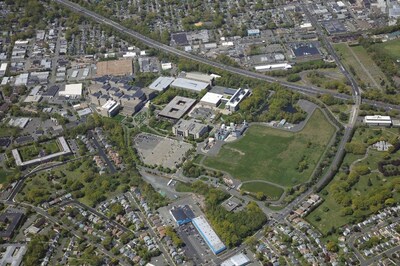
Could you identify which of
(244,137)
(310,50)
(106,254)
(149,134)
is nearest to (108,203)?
(106,254)

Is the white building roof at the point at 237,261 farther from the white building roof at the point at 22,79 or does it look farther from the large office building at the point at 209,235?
the white building roof at the point at 22,79

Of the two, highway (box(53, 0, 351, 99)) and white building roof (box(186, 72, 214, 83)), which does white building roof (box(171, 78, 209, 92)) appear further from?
highway (box(53, 0, 351, 99))

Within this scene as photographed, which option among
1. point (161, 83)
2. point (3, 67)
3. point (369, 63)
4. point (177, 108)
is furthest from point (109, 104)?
point (369, 63)

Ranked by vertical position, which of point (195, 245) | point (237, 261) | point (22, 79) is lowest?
point (22, 79)

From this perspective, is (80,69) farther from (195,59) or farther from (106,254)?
(106,254)

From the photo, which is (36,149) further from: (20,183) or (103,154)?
(103,154)

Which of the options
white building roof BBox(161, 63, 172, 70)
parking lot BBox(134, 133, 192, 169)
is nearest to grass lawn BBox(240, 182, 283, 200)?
parking lot BBox(134, 133, 192, 169)
